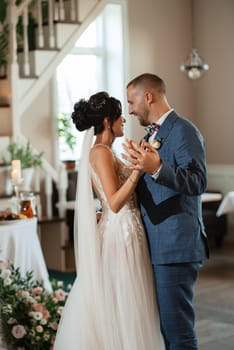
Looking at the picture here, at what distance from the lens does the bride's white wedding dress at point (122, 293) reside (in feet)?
10.9

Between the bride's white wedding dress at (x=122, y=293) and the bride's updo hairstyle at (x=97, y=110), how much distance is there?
0.19 m

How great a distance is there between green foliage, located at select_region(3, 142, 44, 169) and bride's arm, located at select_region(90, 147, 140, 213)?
4061 millimetres

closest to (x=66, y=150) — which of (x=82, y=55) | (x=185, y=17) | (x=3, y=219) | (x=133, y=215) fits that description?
(x=82, y=55)

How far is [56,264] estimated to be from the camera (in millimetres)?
8016

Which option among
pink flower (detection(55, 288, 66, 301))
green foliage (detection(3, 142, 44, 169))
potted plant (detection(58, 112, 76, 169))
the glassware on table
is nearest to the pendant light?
potted plant (detection(58, 112, 76, 169))

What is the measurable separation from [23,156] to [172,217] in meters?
4.44

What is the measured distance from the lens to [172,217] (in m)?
3.15

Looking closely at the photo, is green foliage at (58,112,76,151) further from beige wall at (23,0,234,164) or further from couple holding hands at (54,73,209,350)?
couple holding hands at (54,73,209,350)

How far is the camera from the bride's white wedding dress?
3314mm

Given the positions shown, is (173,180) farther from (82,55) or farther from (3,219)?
(82,55)

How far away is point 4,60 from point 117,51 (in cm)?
230

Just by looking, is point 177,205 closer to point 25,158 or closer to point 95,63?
point 25,158

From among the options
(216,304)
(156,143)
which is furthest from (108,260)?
(216,304)

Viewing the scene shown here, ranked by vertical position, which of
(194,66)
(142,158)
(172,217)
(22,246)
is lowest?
(22,246)
